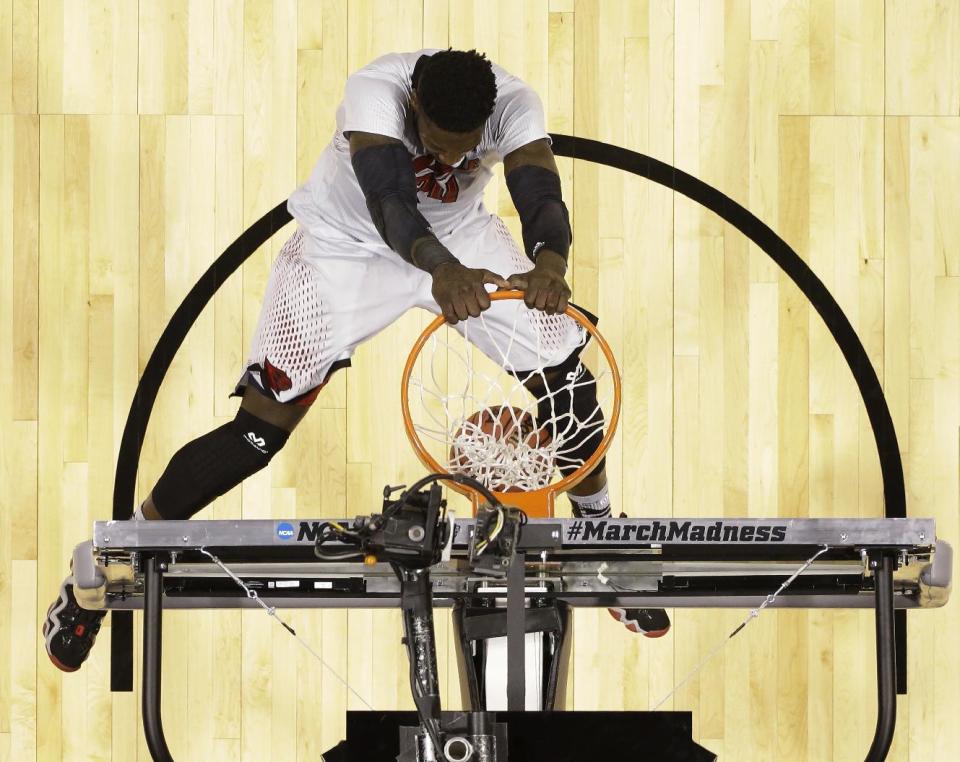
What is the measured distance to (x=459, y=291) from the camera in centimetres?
244

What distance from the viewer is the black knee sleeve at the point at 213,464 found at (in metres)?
3.02

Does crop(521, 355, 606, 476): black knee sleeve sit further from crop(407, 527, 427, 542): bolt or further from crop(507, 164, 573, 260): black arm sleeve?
crop(407, 527, 427, 542): bolt

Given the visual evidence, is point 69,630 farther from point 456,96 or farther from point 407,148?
point 456,96

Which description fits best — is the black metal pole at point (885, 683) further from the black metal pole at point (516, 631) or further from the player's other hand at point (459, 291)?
the player's other hand at point (459, 291)

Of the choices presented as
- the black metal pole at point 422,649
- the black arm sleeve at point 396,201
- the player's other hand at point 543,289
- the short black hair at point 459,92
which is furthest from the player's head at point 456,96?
the black metal pole at point 422,649

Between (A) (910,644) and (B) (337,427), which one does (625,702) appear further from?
(B) (337,427)

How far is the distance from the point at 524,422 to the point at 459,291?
624 millimetres

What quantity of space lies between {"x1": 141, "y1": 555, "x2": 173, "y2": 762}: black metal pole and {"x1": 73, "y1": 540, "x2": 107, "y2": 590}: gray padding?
16 centimetres

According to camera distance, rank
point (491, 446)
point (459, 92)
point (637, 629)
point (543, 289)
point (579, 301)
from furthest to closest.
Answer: point (579, 301) < point (637, 629) < point (491, 446) < point (459, 92) < point (543, 289)

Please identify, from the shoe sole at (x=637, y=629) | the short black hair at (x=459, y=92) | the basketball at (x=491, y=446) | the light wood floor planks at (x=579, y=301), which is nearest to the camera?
the short black hair at (x=459, y=92)

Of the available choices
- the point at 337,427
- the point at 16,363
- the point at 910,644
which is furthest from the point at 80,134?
the point at 910,644

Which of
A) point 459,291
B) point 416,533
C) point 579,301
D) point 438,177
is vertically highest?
point 438,177

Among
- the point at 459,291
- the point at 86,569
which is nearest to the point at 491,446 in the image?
the point at 459,291

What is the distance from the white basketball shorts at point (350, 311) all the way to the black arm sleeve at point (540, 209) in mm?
258
